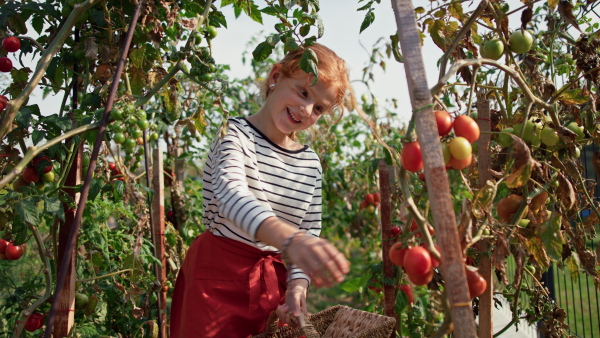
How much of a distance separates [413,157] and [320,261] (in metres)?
0.25

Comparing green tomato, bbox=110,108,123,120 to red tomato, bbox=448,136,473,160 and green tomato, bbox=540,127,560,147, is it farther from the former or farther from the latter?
green tomato, bbox=540,127,560,147

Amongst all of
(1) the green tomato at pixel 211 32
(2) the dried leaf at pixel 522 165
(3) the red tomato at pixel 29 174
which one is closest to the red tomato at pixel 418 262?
(2) the dried leaf at pixel 522 165

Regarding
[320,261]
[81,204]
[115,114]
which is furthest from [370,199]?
[320,261]

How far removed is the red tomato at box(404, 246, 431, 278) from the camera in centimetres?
90

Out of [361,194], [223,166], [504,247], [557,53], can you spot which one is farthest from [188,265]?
[361,194]

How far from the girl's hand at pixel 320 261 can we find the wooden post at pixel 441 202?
0.55 ft

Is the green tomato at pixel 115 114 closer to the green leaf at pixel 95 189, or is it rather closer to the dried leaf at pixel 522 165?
the green leaf at pixel 95 189

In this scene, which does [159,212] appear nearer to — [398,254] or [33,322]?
[33,322]

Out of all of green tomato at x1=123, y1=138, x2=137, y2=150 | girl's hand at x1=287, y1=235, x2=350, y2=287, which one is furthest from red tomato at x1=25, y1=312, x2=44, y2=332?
girl's hand at x1=287, y1=235, x2=350, y2=287

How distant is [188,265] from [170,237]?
35.8 inches

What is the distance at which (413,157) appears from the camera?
37.5 inches

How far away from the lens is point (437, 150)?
915mm

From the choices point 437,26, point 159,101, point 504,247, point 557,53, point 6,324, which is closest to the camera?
point 504,247

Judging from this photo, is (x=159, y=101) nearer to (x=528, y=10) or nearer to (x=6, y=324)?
(x=6, y=324)
